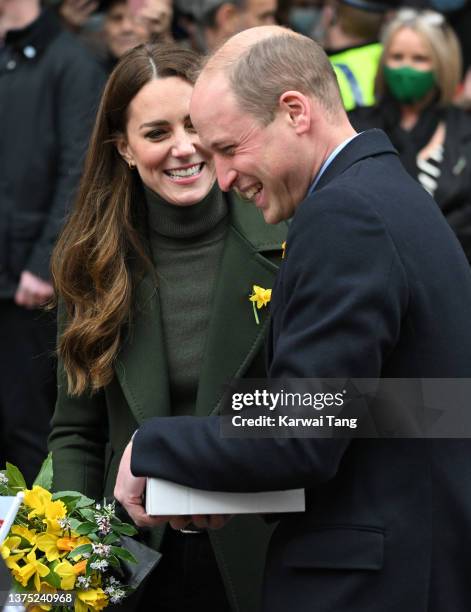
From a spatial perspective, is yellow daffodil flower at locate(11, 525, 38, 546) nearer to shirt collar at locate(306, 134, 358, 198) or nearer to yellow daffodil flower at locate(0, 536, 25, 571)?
yellow daffodil flower at locate(0, 536, 25, 571)

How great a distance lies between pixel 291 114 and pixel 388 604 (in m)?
0.95

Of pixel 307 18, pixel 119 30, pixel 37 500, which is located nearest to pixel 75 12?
pixel 119 30

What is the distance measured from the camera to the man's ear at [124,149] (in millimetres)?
3350

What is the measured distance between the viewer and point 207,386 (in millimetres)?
3092

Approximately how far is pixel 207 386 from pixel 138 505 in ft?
1.76

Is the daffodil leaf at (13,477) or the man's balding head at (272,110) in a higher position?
the man's balding head at (272,110)

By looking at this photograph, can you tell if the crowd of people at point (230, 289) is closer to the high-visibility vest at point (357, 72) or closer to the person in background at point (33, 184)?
the person in background at point (33, 184)

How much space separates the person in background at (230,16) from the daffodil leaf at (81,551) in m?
3.73

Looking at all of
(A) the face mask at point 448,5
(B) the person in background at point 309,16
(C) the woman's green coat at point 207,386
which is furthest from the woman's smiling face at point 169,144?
(B) the person in background at point 309,16

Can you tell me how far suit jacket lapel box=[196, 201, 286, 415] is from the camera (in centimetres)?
310

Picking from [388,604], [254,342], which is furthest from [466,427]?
[254,342]

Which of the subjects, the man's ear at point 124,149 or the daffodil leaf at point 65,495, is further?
the man's ear at point 124,149

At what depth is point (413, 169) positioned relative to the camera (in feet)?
17.7

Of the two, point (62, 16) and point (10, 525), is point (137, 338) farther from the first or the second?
point (62, 16)
